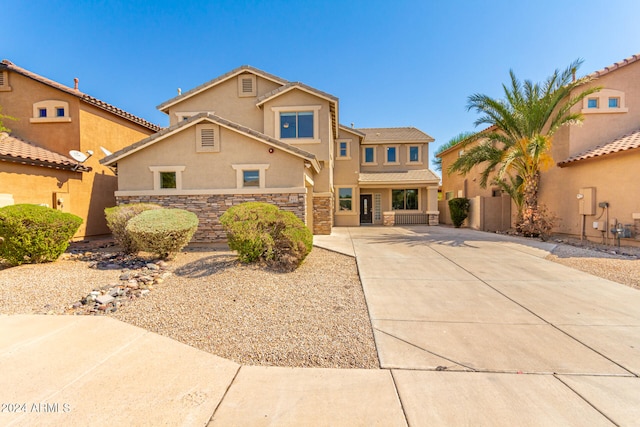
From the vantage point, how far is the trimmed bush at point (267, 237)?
282 inches

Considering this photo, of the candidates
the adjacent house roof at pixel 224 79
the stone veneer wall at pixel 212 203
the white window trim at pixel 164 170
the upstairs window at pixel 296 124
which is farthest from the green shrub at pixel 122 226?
the adjacent house roof at pixel 224 79

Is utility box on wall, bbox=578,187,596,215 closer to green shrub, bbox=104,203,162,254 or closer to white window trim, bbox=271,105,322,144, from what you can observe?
white window trim, bbox=271,105,322,144

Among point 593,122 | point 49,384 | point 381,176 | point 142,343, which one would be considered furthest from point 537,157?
point 49,384

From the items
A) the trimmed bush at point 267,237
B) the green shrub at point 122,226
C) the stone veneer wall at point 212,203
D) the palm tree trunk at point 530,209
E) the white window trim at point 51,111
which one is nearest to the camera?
the trimmed bush at point 267,237

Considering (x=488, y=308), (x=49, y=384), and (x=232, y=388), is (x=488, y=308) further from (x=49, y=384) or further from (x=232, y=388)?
(x=49, y=384)

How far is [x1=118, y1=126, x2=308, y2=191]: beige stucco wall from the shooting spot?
11.2 m

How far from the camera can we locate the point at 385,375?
10.4 ft

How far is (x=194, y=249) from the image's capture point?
10.6 metres

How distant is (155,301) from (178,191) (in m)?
6.97

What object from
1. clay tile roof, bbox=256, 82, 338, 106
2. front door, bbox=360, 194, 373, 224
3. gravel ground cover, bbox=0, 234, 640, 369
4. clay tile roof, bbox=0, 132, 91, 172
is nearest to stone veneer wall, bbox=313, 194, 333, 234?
clay tile roof, bbox=256, 82, 338, 106

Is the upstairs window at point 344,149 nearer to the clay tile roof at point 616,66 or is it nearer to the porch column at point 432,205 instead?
the porch column at point 432,205

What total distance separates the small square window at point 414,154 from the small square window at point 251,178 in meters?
15.5

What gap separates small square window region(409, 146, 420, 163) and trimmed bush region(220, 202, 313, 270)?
17.9 meters

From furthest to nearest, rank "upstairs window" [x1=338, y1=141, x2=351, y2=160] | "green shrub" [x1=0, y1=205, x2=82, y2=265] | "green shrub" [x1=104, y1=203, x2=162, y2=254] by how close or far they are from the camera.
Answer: "upstairs window" [x1=338, y1=141, x2=351, y2=160] → "green shrub" [x1=104, y1=203, x2=162, y2=254] → "green shrub" [x1=0, y1=205, x2=82, y2=265]
